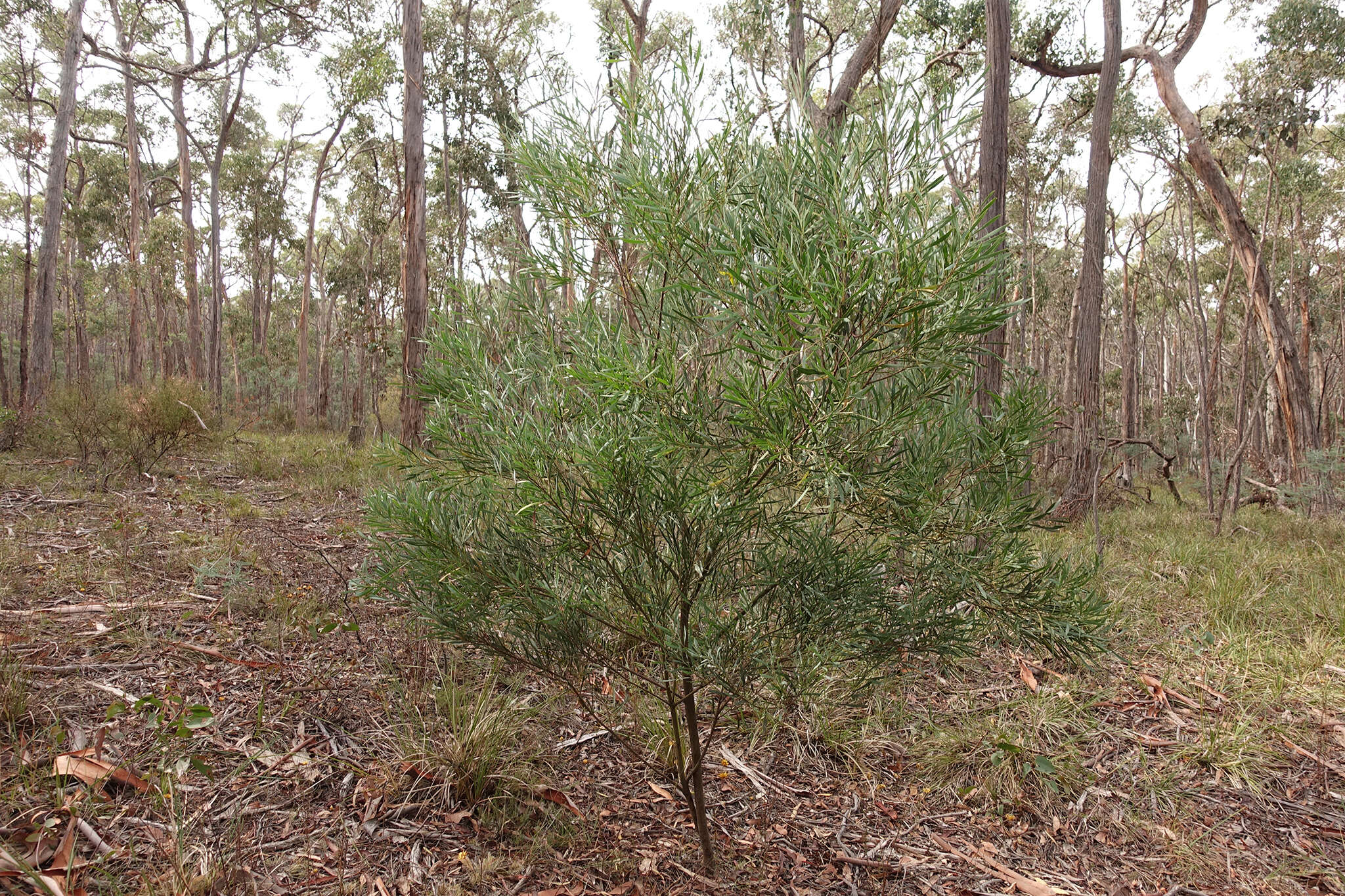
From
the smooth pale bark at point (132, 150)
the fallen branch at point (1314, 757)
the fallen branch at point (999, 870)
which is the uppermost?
the smooth pale bark at point (132, 150)

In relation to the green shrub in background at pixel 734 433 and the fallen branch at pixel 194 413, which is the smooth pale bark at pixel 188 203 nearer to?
the fallen branch at pixel 194 413

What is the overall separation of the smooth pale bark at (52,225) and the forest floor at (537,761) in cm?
585

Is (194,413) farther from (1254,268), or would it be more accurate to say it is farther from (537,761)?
(1254,268)

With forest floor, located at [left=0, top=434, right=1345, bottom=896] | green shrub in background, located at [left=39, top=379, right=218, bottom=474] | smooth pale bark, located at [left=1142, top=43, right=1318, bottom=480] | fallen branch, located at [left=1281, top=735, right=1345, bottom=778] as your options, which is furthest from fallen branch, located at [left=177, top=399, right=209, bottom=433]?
smooth pale bark, located at [left=1142, top=43, right=1318, bottom=480]

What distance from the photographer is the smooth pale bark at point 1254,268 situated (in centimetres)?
938

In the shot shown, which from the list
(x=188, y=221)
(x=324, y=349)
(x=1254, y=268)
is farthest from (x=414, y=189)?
(x=324, y=349)

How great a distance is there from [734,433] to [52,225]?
1203cm

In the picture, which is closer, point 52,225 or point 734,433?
point 734,433

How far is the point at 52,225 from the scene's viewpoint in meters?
9.72

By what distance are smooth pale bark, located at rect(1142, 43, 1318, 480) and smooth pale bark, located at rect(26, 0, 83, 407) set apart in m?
14.7

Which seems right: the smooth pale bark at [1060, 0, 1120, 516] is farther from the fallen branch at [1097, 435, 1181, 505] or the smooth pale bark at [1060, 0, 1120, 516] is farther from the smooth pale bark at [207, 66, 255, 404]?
the smooth pale bark at [207, 66, 255, 404]

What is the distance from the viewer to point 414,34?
300 inches

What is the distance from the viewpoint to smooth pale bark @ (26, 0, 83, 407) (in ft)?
31.0

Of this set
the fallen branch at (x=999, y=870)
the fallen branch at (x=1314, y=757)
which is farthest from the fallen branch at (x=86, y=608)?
the fallen branch at (x=1314, y=757)
